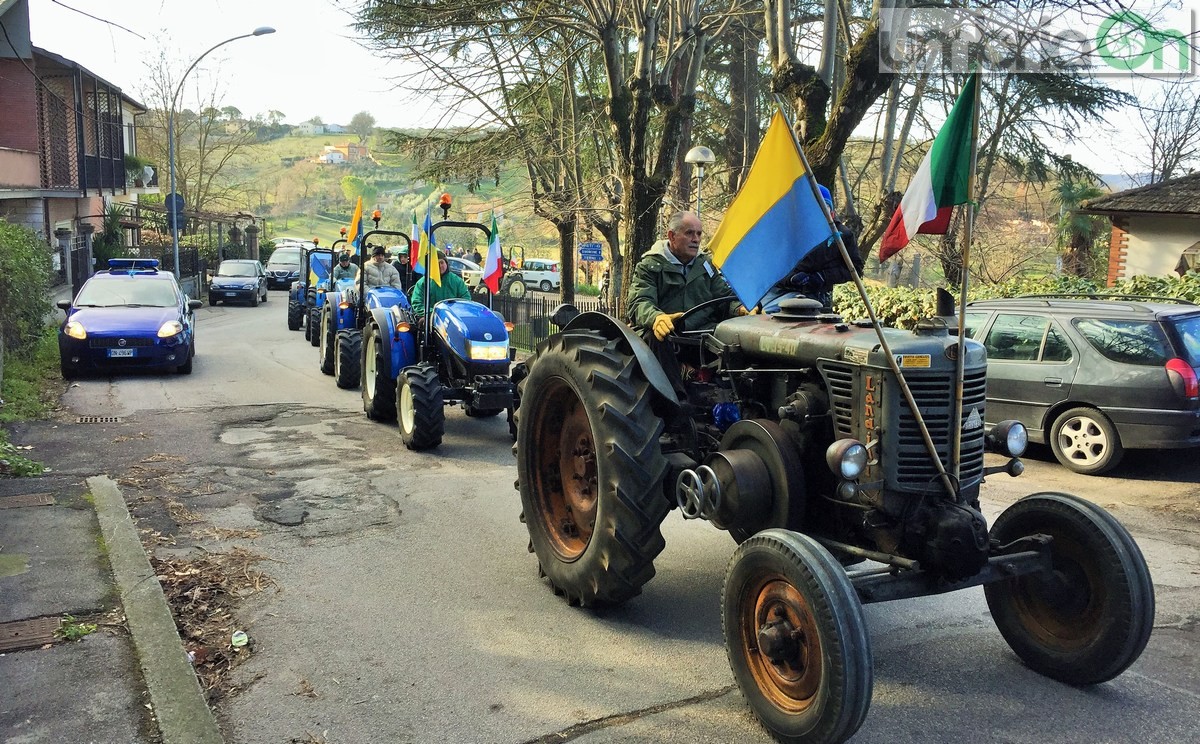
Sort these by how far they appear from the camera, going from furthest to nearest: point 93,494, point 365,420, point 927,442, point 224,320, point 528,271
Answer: point 528,271 < point 224,320 < point 365,420 < point 93,494 < point 927,442

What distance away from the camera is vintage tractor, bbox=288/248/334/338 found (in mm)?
20125

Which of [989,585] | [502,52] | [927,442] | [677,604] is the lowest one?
[677,604]

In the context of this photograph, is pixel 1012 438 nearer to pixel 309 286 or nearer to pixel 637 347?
pixel 637 347

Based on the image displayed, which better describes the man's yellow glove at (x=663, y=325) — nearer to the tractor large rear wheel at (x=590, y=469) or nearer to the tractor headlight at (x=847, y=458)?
the tractor large rear wheel at (x=590, y=469)

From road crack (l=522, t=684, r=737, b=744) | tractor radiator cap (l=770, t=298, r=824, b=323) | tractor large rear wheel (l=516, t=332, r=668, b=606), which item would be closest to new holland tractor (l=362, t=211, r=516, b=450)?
tractor large rear wheel (l=516, t=332, r=668, b=606)

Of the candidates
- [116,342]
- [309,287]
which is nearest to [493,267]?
[116,342]

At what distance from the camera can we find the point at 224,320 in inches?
Result: 1006

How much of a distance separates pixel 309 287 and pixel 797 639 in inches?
744

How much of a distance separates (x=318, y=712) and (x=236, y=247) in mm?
45080

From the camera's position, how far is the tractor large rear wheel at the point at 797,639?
342 cm

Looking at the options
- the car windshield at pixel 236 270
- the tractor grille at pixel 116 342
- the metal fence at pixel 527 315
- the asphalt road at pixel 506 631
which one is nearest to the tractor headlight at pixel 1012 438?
the asphalt road at pixel 506 631

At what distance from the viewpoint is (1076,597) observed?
4215 millimetres

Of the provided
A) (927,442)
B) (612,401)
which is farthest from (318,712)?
(927,442)

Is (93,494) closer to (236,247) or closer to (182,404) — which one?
(182,404)
